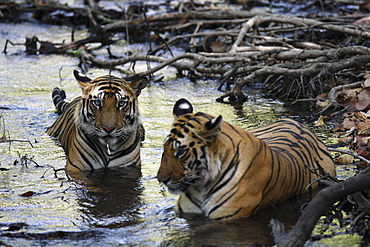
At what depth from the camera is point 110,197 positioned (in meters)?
5.23

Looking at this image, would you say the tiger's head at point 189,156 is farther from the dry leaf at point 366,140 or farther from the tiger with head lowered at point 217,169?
the dry leaf at point 366,140

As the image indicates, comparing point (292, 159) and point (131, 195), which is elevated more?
point (292, 159)

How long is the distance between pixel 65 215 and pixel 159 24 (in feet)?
23.9

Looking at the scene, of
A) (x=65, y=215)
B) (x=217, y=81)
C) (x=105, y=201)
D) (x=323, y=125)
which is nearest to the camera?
(x=65, y=215)

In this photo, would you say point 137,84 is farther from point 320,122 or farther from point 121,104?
point 320,122

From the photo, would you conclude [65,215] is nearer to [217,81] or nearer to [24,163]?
[24,163]

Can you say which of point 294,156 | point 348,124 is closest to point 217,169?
point 294,156

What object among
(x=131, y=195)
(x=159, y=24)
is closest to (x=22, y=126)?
(x=131, y=195)

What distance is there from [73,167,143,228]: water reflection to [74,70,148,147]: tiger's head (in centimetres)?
34

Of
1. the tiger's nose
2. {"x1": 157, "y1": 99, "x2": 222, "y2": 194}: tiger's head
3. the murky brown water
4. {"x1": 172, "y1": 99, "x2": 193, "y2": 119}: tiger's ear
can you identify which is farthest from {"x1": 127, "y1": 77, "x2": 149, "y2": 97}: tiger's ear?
{"x1": 157, "y1": 99, "x2": 222, "y2": 194}: tiger's head

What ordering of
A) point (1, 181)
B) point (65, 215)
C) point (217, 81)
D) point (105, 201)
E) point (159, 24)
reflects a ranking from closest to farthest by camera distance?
point (65, 215) < point (105, 201) < point (1, 181) < point (217, 81) < point (159, 24)

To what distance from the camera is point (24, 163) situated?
614cm

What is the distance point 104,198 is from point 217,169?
1289 millimetres

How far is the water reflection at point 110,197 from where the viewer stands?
183 inches
